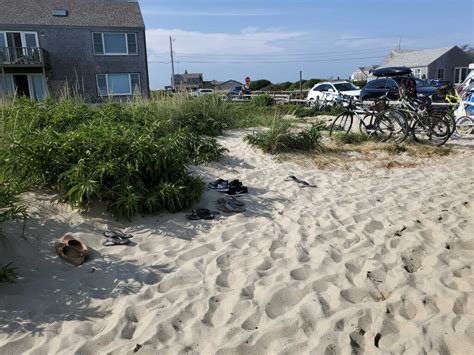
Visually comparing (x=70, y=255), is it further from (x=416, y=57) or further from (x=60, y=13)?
(x=416, y=57)

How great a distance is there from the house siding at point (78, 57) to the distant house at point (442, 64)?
3083cm

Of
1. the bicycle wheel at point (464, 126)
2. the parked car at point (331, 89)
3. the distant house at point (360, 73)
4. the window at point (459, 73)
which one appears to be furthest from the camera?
the distant house at point (360, 73)

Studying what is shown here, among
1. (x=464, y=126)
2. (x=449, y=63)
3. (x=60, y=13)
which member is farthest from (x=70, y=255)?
A: (x=449, y=63)

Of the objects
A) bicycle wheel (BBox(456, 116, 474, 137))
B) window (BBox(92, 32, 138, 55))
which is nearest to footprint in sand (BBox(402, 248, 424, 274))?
bicycle wheel (BBox(456, 116, 474, 137))

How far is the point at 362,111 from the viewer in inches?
375

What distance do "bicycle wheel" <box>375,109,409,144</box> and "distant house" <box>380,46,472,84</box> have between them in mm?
38025

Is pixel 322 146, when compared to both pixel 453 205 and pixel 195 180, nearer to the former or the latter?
pixel 453 205

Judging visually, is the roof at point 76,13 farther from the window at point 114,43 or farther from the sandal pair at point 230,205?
the sandal pair at point 230,205

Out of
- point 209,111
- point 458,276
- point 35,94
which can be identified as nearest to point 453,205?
point 458,276

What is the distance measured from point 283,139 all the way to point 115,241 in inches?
191

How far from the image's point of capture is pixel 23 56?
24.9 metres

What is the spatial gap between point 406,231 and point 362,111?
5636mm

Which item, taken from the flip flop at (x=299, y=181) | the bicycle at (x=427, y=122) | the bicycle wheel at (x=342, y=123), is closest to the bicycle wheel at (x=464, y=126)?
the bicycle at (x=427, y=122)

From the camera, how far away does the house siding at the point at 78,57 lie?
2606 cm
